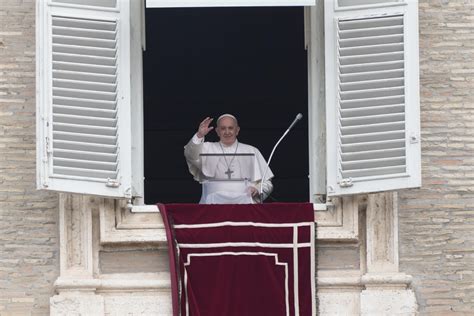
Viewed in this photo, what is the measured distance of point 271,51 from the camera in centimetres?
1862

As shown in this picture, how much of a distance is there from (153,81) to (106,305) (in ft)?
17.6

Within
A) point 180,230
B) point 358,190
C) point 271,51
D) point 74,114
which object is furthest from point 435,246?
point 271,51

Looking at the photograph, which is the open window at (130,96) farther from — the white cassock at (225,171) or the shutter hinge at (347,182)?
the white cassock at (225,171)

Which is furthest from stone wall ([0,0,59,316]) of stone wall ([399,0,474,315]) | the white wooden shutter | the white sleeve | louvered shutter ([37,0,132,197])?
stone wall ([399,0,474,315])

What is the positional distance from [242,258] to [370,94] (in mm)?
1367

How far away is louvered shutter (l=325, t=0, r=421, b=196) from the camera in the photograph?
13.6 meters

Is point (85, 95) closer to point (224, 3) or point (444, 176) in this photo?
point (224, 3)

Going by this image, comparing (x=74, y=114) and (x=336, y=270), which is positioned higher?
(x=74, y=114)

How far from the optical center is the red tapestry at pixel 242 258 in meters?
13.6

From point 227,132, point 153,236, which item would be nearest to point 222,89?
point 227,132

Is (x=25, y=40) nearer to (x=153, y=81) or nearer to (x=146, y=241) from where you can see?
(x=146, y=241)

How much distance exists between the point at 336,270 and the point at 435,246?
2.22ft

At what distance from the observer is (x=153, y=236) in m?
13.6

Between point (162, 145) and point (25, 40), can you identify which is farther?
point (162, 145)
